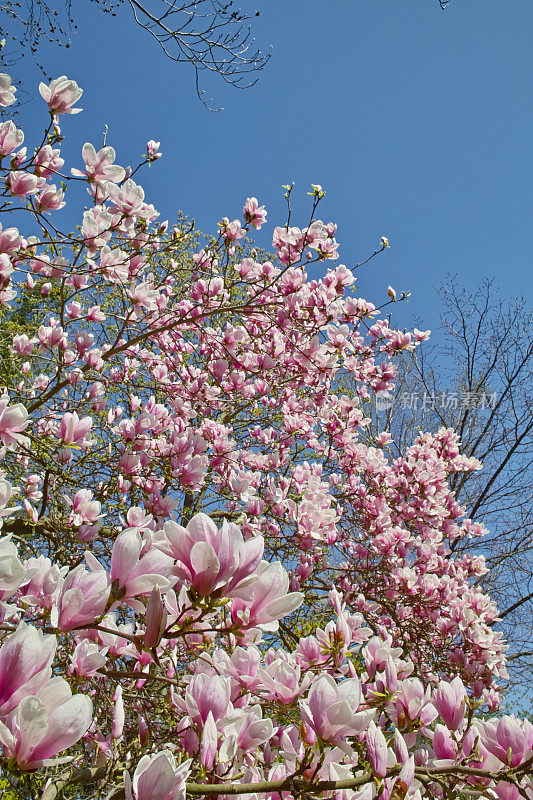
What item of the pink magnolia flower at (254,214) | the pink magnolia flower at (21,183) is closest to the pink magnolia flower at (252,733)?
the pink magnolia flower at (21,183)

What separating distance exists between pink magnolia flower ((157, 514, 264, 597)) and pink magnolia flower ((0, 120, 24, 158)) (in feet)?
6.40

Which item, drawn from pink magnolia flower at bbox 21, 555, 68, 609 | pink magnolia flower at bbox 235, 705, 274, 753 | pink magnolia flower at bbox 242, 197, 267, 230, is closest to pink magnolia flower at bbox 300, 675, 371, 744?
pink magnolia flower at bbox 235, 705, 274, 753

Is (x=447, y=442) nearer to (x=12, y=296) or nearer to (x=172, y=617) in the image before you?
(x=12, y=296)

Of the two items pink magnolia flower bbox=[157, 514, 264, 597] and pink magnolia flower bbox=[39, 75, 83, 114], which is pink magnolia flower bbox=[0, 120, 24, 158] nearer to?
pink magnolia flower bbox=[39, 75, 83, 114]

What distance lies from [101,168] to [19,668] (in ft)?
7.44

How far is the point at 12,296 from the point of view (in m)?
2.72

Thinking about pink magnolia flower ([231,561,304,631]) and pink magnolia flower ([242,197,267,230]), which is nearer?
pink magnolia flower ([231,561,304,631])

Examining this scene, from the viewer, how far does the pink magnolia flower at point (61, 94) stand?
7.03 feet

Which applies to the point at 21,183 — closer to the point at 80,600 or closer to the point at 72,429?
the point at 72,429

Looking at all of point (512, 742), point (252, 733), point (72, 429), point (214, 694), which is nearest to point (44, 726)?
point (214, 694)

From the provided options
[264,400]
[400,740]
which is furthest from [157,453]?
[400,740]

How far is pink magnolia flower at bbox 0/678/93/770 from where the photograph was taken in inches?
26.0

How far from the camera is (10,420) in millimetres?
1678

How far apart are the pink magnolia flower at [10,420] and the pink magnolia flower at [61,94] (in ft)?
4.56
